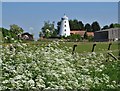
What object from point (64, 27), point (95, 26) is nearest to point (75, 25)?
point (95, 26)

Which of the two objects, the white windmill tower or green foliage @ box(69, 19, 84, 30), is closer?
the white windmill tower

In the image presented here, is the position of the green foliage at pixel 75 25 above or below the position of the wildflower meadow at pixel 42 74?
above

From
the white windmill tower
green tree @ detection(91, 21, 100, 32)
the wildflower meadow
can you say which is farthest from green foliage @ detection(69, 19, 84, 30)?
the wildflower meadow

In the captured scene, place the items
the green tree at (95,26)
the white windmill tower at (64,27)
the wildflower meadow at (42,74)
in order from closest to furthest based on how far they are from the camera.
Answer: the wildflower meadow at (42,74) < the white windmill tower at (64,27) < the green tree at (95,26)

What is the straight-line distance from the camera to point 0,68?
638 centimetres

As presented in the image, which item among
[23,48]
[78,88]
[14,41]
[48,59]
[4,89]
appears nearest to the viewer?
[4,89]

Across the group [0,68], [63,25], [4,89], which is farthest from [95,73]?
[63,25]

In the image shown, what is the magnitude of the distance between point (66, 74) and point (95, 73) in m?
1.48

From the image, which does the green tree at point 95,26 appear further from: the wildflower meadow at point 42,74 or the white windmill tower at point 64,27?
the wildflower meadow at point 42,74

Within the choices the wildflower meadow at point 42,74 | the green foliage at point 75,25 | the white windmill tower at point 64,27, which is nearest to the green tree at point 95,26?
the green foliage at point 75,25

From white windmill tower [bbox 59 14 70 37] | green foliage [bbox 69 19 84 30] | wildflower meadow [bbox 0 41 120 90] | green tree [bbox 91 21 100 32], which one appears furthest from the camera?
green foliage [bbox 69 19 84 30]

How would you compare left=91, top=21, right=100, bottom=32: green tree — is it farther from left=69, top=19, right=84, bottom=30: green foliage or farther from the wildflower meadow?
the wildflower meadow

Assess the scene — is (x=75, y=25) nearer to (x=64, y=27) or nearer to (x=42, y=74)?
(x=64, y=27)

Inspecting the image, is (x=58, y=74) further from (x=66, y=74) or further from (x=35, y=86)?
(x=35, y=86)
